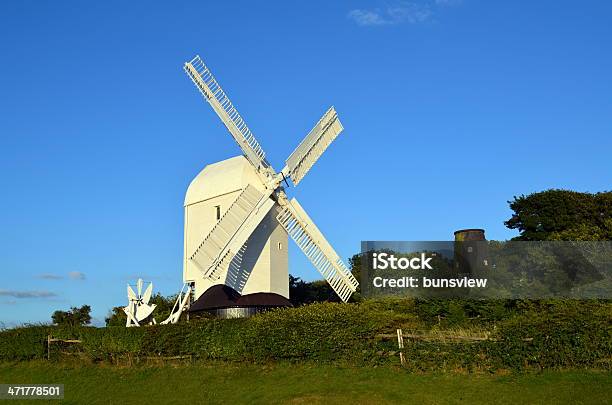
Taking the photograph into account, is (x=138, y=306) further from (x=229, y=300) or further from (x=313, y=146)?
(x=313, y=146)

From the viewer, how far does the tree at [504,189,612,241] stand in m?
38.5

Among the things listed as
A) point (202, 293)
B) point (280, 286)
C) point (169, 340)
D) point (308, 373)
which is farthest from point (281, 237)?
point (308, 373)

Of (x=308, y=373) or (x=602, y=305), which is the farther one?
(x=602, y=305)

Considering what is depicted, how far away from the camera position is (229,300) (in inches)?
1220

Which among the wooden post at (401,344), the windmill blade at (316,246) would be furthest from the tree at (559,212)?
the wooden post at (401,344)

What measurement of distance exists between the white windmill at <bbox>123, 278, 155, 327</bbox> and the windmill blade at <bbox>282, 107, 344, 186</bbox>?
8246 millimetres

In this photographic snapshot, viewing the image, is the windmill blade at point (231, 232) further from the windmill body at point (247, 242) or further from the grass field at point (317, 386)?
the grass field at point (317, 386)

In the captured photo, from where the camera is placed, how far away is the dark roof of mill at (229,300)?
102 feet

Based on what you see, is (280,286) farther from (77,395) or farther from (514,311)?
(77,395)

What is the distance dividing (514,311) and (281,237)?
11695mm

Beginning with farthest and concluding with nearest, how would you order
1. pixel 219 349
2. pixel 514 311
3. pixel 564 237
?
1. pixel 564 237
2. pixel 514 311
3. pixel 219 349

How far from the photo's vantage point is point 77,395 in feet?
68.9

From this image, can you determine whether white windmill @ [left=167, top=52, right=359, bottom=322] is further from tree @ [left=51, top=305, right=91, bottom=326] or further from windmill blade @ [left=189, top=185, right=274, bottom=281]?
tree @ [left=51, top=305, right=91, bottom=326]

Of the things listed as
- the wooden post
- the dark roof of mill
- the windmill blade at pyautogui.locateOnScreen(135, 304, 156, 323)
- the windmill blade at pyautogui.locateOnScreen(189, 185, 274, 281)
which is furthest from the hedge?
the dark roof of mill
